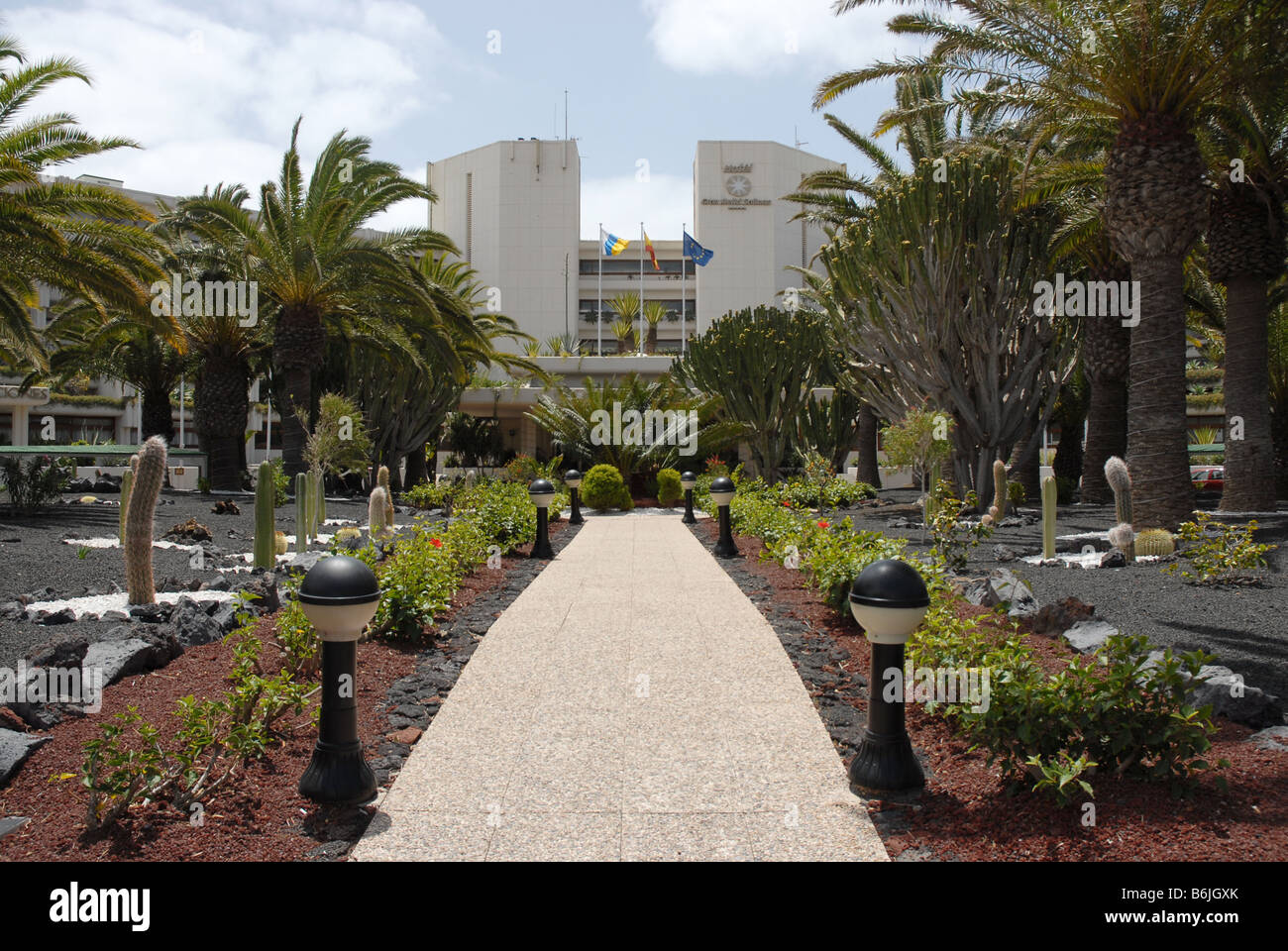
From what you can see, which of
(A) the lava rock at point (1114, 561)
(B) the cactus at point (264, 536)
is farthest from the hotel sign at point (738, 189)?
(B) the cactus at point (264, 536)

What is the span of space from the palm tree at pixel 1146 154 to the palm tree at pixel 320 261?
1028 cm

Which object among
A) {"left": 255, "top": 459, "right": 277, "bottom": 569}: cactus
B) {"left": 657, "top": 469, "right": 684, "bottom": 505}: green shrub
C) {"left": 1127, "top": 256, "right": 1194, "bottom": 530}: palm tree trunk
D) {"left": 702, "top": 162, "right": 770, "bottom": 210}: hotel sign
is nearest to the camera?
{"left": 255, "top": 459, "right": 277, "bottom": 569}: cactus

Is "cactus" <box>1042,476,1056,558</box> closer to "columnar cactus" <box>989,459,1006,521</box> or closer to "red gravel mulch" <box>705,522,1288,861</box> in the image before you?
"columnar cactus" <box>989,459,1006,521</box>

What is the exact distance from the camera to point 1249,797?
3539 millimetres

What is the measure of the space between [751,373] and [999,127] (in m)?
8.08

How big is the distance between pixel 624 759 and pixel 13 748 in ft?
8.62

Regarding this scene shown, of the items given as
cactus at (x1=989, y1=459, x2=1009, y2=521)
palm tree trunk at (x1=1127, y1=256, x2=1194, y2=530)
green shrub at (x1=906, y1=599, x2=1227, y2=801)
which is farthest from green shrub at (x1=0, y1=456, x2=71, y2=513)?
palm tree trunk at (x1=1127, y1=256, x2=1194, y2=530)

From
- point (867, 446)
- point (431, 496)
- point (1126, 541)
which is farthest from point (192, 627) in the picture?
point (867, 446)

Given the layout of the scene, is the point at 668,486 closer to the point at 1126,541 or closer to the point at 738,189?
the point at 1126,541

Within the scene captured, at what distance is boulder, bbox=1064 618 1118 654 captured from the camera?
577cm

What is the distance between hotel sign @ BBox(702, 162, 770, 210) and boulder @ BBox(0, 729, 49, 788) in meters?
60.6

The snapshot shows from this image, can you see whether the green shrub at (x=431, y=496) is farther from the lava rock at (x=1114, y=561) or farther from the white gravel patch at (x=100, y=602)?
the lava rock at (x=1114, y=561)

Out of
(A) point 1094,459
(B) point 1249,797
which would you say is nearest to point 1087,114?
(A) point 1094,459

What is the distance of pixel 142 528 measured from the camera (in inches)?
297
